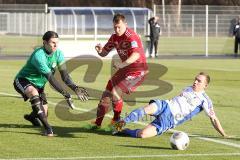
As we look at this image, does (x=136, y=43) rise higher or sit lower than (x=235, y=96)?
higher

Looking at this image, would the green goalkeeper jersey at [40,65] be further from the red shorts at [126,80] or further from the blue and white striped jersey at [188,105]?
the blue and white striped jersey at [188,105]

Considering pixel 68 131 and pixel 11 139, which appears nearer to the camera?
pixel 11 139

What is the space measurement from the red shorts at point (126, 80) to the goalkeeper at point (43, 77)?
2.72ft

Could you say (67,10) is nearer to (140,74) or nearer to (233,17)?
(233,17)

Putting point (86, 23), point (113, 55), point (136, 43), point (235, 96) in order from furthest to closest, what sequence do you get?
point (86, 23), point (113, 55), point (235, 96), point (136, 43)

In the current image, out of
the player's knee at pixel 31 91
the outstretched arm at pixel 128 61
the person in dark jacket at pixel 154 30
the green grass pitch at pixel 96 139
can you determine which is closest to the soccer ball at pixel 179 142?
the green grass pitch at pixel 96 139

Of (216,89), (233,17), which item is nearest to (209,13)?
(233,17)

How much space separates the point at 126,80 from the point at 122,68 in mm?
240

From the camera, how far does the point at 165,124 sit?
11344 mm

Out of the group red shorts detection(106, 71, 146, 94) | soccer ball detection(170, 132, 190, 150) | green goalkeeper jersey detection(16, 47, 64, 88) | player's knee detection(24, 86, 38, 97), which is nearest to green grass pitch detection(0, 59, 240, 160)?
soccer ball detection(170, 132, 190, 150)

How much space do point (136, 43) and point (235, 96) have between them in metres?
6.99

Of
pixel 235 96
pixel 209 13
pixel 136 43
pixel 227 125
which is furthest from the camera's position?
pixel 209 13

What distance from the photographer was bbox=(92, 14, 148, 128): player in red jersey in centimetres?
1226

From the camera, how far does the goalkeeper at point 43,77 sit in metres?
11.7
